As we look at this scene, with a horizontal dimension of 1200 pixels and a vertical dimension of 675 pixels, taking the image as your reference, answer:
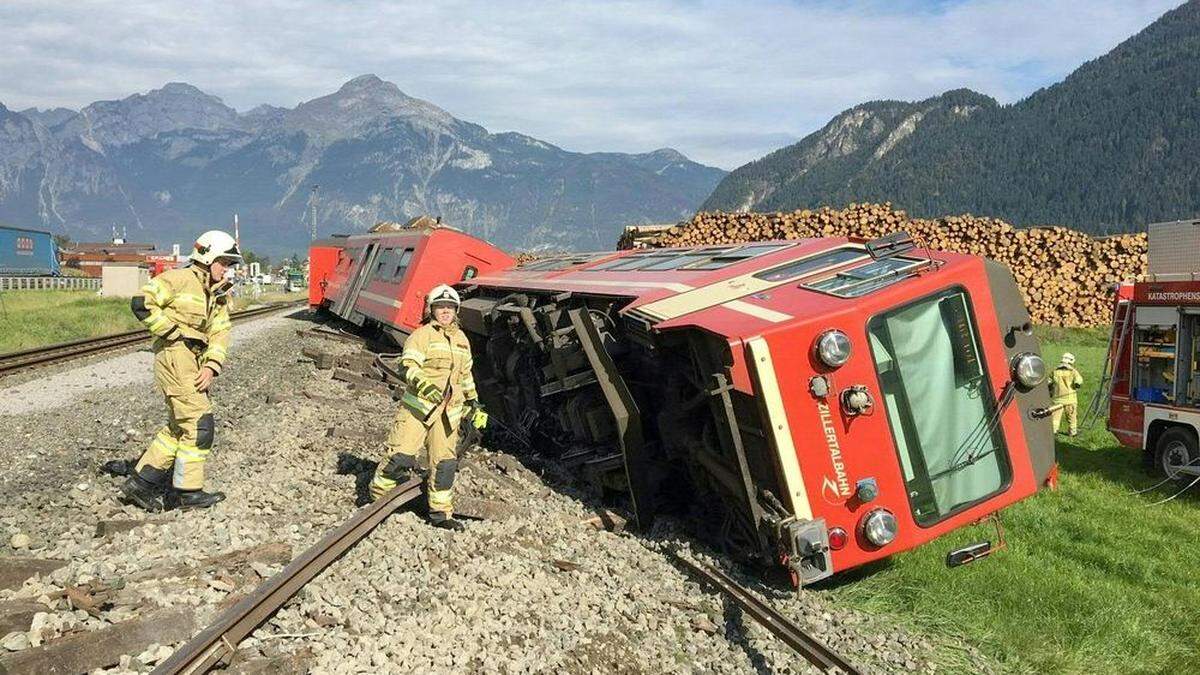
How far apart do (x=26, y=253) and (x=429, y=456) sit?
6622 cm

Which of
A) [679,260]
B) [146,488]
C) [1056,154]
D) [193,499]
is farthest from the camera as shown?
[1056,154]

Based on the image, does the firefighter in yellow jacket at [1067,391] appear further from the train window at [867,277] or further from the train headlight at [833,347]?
the train headlight at [833,347]

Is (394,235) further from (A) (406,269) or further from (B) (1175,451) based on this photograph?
(B) (1175,451)

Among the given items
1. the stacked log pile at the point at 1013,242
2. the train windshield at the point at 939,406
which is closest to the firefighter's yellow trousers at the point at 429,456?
the train windshield at the point at 939,406

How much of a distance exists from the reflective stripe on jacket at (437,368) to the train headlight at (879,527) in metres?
3.08

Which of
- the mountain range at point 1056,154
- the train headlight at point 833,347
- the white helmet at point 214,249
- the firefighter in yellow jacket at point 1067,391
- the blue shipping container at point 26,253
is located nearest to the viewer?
the train headlight at point 833,347

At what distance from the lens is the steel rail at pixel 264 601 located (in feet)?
12.4

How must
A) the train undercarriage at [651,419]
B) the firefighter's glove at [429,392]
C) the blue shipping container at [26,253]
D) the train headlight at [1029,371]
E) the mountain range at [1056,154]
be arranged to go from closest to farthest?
the train undercarriage at [651,419] < the train headlight at [1029,371] < the firefighter's glove at [429,392] < the blue shipping container at [26,253] < the mountain range at [1056,154]

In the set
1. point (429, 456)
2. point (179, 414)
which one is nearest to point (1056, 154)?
point (429, 456)

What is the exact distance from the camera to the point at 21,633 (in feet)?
12.6

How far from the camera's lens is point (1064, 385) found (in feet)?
39.3

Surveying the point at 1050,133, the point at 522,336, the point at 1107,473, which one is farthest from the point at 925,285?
the point at 1050,133

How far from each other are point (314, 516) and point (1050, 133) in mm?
119790

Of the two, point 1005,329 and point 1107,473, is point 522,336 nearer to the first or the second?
point 1005,329
